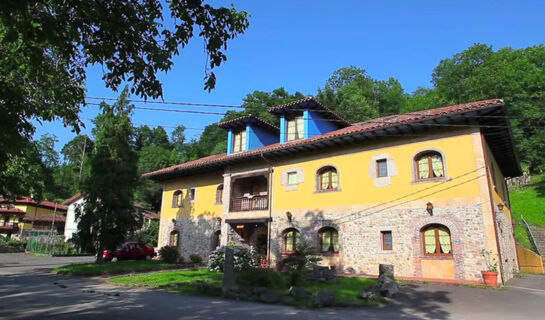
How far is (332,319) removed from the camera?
24.6 feet

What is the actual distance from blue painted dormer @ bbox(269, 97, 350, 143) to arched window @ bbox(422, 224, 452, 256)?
7.72m

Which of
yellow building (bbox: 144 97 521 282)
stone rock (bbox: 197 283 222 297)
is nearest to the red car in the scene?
yellow building (bbox: 144 97 521 282)

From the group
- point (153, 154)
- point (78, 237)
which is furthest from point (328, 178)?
point (153, 154)

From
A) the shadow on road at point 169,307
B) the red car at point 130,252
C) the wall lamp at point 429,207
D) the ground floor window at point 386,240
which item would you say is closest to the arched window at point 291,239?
the ground floor window at point 386,240

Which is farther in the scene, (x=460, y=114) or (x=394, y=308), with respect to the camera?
(x=460, y=114)

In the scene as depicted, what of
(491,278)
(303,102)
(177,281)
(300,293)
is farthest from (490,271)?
(303,102)

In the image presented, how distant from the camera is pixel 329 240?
1634cm

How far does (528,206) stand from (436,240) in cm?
2539

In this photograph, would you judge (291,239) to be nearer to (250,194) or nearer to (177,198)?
(250,194)

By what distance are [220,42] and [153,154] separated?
177ft

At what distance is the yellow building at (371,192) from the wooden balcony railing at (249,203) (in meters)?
0.06

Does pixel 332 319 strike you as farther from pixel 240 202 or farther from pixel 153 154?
pixel 153 154

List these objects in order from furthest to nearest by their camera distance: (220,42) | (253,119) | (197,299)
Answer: (253,119), (197,299), (220,42)

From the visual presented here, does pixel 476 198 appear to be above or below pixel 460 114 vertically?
below
